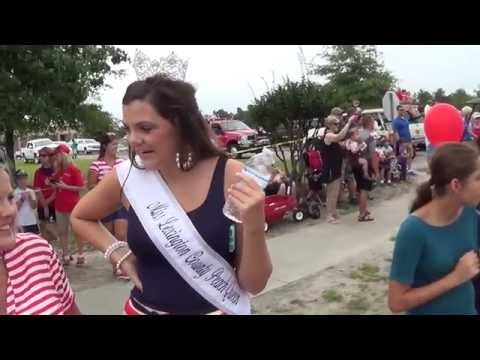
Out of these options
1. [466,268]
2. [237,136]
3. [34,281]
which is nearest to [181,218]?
[34,281]

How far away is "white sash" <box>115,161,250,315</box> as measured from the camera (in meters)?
1.66

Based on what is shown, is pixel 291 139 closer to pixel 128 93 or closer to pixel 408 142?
pixel 408 142

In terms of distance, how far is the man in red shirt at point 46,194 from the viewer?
6098mm

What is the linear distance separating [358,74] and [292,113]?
30.2 metres

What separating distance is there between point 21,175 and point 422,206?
5.19 m

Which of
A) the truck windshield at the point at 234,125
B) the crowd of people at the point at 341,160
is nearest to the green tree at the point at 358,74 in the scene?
the truck windshield at the point at 234,125

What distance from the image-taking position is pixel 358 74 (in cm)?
3650

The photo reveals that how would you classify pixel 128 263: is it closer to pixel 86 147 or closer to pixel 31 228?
pixel 31 228

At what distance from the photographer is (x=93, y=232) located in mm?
1974

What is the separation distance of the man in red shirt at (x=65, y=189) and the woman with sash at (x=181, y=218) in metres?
4.47

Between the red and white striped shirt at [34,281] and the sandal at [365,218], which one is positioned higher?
the red and white striped shirt at [34,281]

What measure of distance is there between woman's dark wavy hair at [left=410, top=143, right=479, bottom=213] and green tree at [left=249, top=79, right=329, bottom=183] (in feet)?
20.3

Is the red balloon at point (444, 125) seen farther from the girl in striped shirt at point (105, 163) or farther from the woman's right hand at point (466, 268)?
the girl in striped shirt at point (105, 163)

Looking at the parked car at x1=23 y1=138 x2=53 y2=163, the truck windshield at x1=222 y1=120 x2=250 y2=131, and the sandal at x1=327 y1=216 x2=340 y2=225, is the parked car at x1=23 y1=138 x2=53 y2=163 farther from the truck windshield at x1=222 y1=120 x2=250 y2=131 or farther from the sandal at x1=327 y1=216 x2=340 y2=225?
the sandal at x1=327 y1=216 x2=340 y2=225
